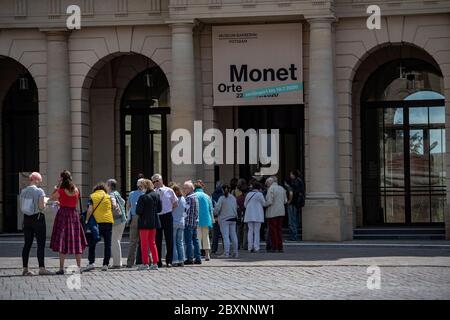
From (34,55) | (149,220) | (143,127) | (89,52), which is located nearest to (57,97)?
(34,55)

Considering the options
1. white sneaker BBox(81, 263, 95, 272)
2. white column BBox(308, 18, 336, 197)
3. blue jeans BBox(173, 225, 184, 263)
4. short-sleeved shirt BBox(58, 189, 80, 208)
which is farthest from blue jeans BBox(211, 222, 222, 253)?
short-sleeved shirt BBox(58, 189, 80, 208)

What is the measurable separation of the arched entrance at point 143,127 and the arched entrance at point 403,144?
6.43 metres

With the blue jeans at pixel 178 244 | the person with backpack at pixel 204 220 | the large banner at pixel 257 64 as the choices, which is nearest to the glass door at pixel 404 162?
the large banner at pixel 257 64

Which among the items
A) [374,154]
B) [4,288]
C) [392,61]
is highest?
[392,61]

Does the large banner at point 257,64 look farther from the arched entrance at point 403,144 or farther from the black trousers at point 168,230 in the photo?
the black trousers at point 168,230

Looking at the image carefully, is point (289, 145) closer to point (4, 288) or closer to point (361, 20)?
point (361, 20)

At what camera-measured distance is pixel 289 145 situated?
38625 millimetres

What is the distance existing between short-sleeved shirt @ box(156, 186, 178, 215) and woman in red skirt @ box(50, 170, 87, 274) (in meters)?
2.30

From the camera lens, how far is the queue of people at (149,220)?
23.8 m

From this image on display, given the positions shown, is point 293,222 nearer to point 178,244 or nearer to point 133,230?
point 178,244

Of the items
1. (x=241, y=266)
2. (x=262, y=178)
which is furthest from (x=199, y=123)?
(x=241, y=266)

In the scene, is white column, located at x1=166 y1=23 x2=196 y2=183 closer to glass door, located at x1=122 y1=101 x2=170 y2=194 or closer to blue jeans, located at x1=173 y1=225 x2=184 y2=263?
glass door, located at x1=122 y1=101 x2=170 y2=194

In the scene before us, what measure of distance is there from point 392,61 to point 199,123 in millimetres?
6509

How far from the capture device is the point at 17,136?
1576 inches
